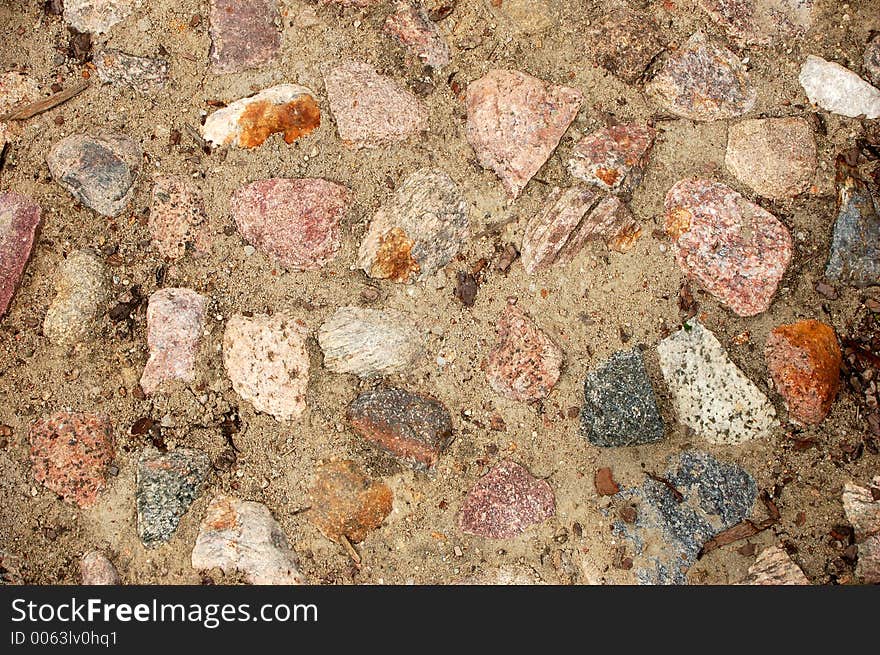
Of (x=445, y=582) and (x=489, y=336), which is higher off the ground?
(x=489, y=336)

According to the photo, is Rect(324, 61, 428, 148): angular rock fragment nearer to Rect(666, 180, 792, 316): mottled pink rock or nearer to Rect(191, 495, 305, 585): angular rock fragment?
Rect(666, 180, 792, 316): mottled pink rock

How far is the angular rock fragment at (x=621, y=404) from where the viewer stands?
1922mm

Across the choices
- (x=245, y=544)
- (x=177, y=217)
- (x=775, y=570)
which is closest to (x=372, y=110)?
(x=177, y=217)

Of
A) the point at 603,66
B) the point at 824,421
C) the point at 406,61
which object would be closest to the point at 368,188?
the point at 406,61

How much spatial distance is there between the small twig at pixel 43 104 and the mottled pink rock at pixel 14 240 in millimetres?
248

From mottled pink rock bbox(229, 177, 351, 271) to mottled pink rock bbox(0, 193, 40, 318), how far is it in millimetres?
582

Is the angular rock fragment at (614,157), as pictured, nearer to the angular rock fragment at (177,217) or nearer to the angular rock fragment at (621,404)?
the angular rock fragment at (621,404)

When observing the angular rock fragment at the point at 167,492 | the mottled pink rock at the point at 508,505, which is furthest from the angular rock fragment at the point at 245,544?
the mottled pink rock at the point at 508,505

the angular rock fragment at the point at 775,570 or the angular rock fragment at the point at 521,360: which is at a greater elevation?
the angular rock fragment at the point at 521,360

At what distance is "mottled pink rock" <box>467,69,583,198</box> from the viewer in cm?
195

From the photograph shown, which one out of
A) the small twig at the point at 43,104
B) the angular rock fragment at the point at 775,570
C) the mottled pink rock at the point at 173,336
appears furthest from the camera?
the small twig at the point at 43,104

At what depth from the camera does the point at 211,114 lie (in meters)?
2.04

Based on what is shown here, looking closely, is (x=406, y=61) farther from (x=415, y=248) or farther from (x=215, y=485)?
(x=215, y=485)

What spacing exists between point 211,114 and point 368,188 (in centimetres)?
47
